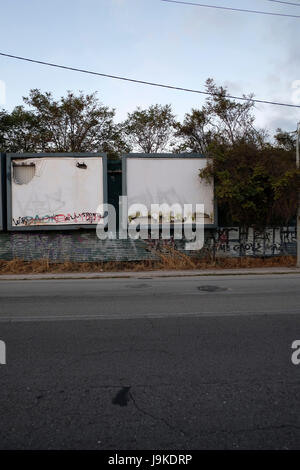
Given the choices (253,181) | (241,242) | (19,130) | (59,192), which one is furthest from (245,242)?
(19,130)

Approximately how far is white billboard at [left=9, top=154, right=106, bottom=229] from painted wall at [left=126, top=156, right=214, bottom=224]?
1402mm

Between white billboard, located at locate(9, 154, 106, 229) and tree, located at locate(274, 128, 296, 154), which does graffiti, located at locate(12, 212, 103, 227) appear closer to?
white billboard, located at locate(9, 154, 106, 229)

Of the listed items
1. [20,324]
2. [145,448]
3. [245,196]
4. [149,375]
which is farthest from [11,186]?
[145,448]

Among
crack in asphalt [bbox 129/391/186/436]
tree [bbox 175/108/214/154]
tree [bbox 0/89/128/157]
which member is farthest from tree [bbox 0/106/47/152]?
crack in asphalt [bbox 129/391/186/436]

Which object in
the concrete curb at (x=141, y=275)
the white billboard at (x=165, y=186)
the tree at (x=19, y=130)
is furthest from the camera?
the tree at (x=19, y=130)

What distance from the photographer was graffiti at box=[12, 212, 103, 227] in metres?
16.9

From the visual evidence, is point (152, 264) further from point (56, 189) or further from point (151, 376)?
point (151, 376)

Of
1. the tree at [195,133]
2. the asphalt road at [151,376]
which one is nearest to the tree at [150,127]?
the tree at [195,133]

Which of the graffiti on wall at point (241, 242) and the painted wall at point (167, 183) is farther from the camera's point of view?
the graffiti on wall at point (241, 242)

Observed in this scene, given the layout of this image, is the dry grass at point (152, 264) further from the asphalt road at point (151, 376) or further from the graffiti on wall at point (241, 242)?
the asphalt road at point (151, 376)

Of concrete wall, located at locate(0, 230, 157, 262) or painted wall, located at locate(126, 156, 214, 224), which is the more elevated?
painted wall, located at locate(126, 156, 214, 224)

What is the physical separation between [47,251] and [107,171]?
4703 mm

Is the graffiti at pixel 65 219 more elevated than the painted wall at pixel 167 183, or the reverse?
the painted wall at pixel 167 183

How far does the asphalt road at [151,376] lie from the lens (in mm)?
3072
